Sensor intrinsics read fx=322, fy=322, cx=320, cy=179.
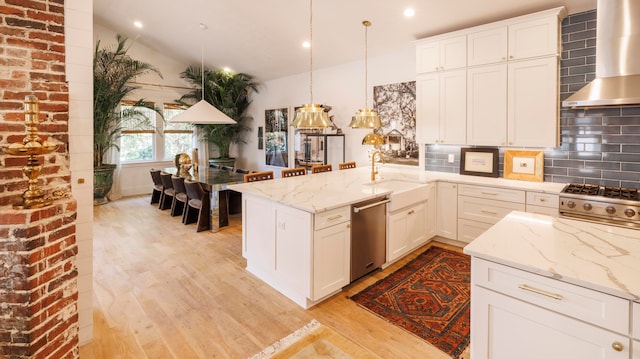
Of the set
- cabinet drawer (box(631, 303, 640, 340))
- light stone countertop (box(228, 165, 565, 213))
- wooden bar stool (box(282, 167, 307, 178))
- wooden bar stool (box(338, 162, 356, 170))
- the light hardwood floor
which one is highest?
wooden bar stool (box(338, 162, 356, 170))

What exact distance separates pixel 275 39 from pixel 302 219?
429 centimetres

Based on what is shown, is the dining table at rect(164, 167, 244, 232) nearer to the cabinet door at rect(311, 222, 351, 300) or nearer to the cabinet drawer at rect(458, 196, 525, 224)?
the cabinet door at rect(311, 222, 351, 300)

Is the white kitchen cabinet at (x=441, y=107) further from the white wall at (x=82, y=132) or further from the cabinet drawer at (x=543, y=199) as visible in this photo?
the white wall at (x=82, y=132)

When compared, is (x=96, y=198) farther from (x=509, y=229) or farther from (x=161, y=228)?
(x=509, y=229)

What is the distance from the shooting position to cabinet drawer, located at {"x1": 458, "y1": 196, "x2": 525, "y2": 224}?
368 centimetres

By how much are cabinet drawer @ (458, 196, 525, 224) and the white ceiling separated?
221 centimetres

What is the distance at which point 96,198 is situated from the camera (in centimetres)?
662

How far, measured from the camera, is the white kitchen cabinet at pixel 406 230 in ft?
11.2

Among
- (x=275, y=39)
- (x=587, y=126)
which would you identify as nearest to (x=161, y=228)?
(x=275, y=39)

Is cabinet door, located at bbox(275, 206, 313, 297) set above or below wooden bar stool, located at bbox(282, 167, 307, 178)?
below

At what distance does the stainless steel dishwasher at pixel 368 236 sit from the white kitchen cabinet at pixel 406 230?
0.10m

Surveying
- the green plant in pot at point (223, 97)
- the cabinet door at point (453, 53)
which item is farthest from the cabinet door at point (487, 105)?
the green plant in pot at point (223, 97)

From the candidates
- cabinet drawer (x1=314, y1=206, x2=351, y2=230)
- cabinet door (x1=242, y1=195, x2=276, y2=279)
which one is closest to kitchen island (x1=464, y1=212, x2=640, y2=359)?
cabinet drawer (x1=314, y1=206, x2=351, y2=230)

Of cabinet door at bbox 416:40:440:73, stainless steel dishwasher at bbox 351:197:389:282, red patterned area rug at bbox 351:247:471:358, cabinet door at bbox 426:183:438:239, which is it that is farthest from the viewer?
cabinet door at bbox 416:40:440:73
